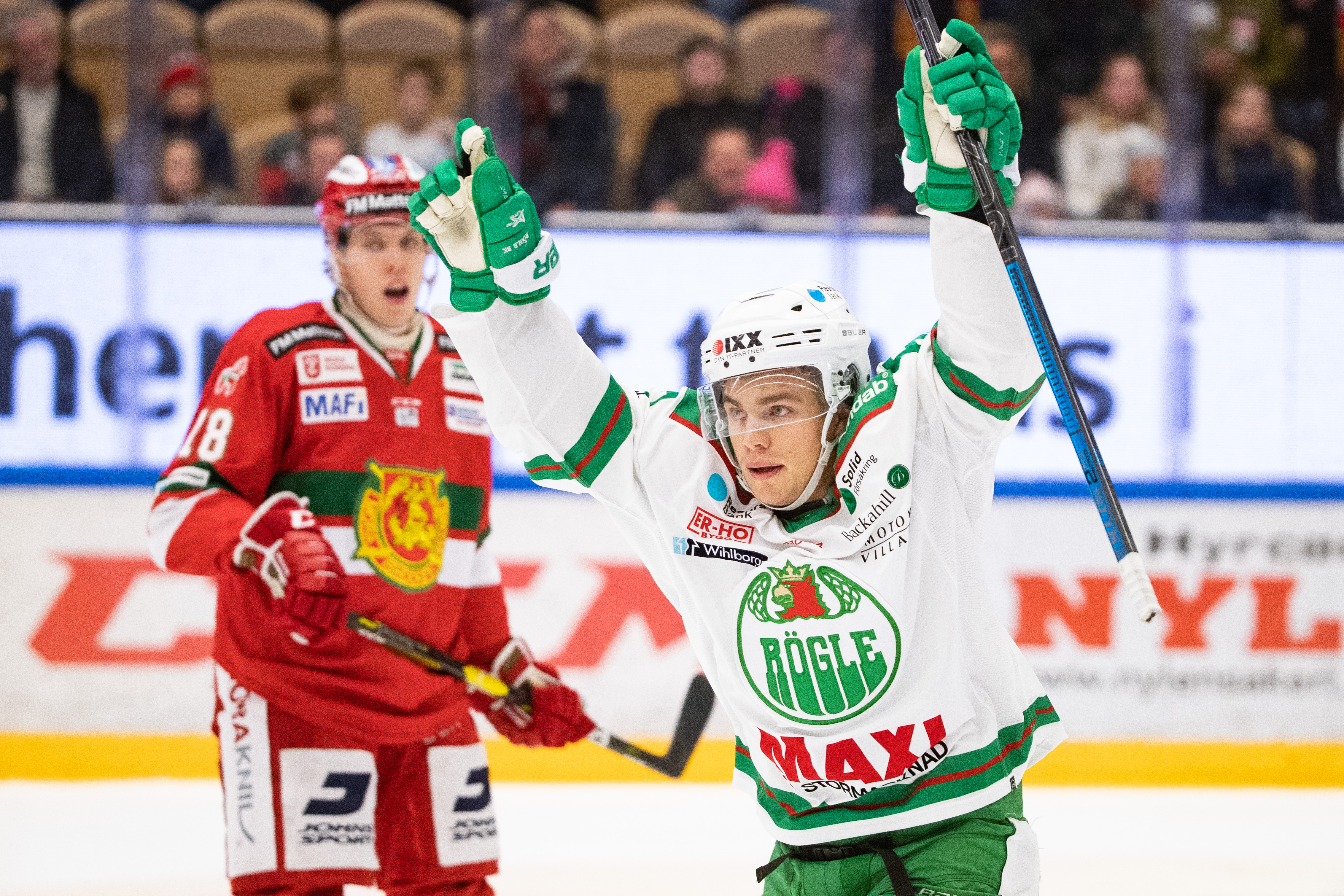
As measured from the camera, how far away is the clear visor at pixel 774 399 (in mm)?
1838

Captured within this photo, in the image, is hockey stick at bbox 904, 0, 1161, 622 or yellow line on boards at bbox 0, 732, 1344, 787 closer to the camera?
hockey stick at bbox 904, 0, 1161, 622

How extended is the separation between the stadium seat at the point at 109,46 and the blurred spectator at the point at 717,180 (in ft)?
5.73

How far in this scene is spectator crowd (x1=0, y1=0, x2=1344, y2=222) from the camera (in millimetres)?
5121

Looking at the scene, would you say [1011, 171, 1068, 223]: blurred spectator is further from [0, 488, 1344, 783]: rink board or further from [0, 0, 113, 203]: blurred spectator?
[0, 0, 113, 203]: blurred spectator

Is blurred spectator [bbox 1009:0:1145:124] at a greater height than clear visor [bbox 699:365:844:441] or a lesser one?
greater

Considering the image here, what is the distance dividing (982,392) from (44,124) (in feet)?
14.2

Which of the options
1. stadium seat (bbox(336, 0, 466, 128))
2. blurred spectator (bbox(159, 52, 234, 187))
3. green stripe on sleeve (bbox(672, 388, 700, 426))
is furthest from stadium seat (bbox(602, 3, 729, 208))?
green stripe on sleeve (bbox(672, 388, 700, 426))

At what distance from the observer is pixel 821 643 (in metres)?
1.78

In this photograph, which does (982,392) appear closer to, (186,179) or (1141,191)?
(1141,191)

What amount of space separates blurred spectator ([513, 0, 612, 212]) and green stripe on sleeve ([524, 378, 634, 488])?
3333 millimetres

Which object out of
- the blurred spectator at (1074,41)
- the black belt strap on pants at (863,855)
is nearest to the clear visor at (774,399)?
the black belt strap on pants at (863,855)

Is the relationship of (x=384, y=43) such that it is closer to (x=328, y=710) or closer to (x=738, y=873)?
(x=738, y=873)

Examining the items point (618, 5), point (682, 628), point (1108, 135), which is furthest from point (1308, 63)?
point (682, 628)

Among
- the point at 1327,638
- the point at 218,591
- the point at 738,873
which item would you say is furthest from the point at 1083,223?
the point at 218,591
